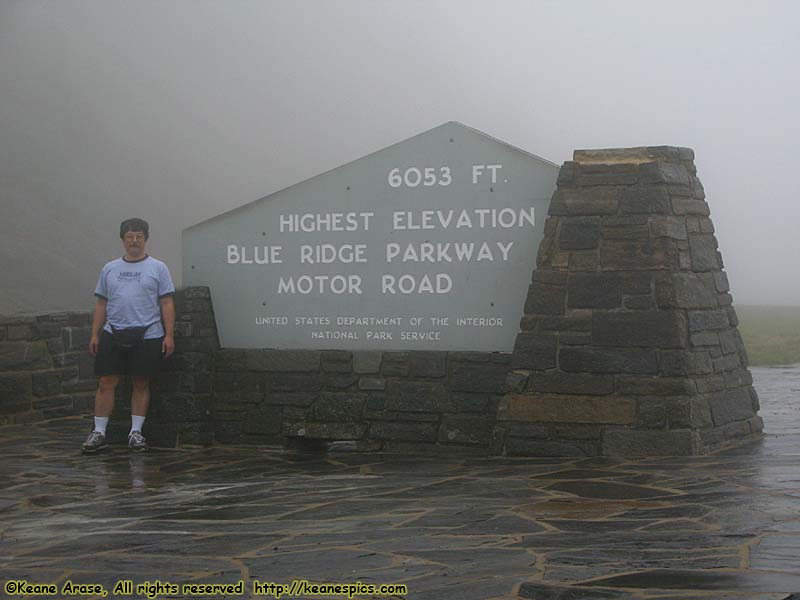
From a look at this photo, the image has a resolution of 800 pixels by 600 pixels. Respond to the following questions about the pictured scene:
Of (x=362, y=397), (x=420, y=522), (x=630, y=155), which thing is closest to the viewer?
(x=420, y=522)

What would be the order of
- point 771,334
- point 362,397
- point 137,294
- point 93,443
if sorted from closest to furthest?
point 362,397
point 93,443
point 137,294
point 771,334

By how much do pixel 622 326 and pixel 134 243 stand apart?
3.38 m

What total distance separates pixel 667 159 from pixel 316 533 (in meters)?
3.60

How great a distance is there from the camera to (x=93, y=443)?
Result: 8234 millimetres

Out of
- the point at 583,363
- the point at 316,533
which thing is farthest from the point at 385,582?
the point at 583,363

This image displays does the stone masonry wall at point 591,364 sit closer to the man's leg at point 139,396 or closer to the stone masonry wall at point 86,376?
the stone masonry wall at point 86,376

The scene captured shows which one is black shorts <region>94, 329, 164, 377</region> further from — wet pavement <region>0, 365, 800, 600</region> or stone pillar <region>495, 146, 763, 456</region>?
stone pillar <region>495, 146, 763, 456</region>

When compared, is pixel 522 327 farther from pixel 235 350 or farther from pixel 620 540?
pixel 620 540

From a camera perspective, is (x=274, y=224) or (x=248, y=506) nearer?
(x=248, y=506)

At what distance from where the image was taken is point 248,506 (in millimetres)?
5961

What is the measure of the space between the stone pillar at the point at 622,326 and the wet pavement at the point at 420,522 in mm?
234

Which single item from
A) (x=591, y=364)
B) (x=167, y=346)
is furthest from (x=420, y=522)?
(x=167, y=346)

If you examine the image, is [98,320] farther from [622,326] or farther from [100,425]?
[622,326]

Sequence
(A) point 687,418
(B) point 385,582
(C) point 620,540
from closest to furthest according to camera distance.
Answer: (B) point 385,582 → (C) point 620,540 → (A) point 687,418
